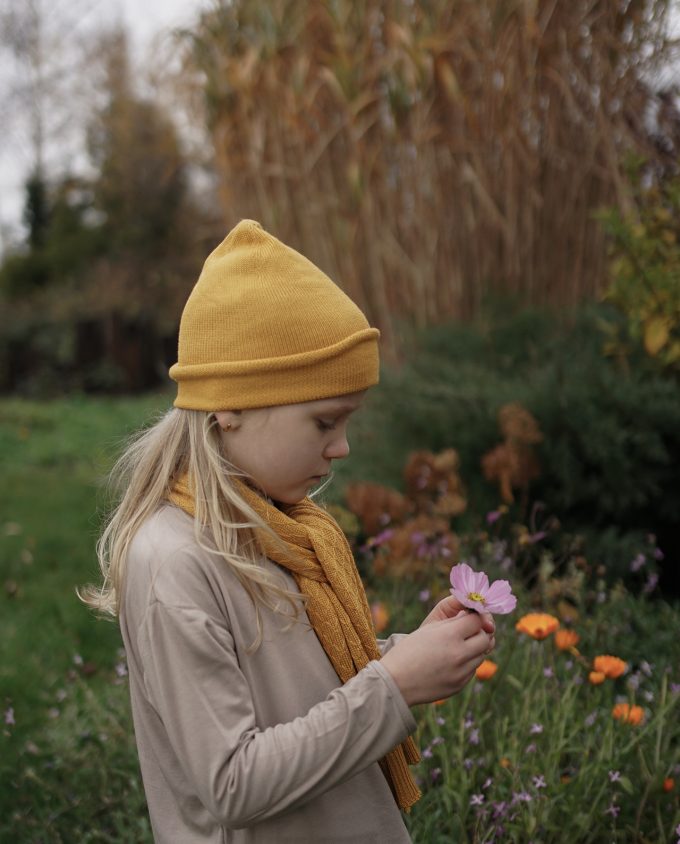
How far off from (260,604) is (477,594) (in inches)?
11.6

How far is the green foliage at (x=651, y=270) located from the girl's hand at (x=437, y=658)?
2091 mm

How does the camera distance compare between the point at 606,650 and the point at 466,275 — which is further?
the point at 466,275

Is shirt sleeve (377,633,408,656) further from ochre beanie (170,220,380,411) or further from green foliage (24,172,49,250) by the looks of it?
green foliage (24,172,49,250)

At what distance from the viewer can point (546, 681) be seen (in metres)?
2.41

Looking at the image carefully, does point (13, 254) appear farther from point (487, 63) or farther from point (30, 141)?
point (487, 63)

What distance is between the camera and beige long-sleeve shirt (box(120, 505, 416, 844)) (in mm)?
1219

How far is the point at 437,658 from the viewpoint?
128 centimetres

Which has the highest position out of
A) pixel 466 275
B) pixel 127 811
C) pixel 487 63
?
pixel 487 63

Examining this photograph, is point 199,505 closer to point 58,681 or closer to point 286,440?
point 286,440

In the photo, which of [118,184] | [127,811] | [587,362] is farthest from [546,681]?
[118,184]

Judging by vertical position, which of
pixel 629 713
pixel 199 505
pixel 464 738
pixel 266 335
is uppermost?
pixel 266 335

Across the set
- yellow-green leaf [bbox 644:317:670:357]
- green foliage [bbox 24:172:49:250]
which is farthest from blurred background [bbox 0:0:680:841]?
green foliage [bbox 24:172:49:250]

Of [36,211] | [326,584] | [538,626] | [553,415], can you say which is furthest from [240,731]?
[36,211]

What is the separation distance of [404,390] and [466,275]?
862mm
